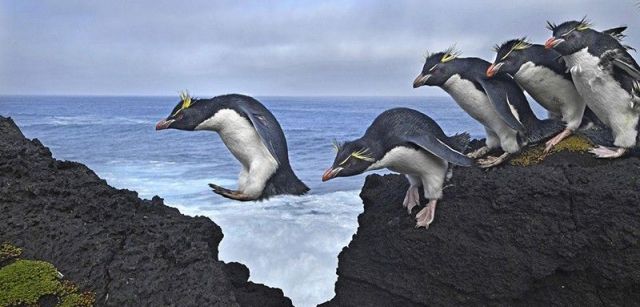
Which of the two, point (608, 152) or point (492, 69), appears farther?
point (608, 152)

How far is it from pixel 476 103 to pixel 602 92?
984mm

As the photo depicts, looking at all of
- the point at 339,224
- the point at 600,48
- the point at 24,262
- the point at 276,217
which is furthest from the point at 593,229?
the point at 276,217

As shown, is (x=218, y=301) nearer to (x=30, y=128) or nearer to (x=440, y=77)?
(x=440, y=77)

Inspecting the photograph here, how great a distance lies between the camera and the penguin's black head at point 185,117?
396cm

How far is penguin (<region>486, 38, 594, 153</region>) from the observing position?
489cm

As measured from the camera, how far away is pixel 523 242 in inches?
183

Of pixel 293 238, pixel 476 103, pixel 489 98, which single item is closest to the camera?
pixel 489 98

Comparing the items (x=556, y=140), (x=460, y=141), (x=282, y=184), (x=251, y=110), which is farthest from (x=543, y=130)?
(x=251, y=110)

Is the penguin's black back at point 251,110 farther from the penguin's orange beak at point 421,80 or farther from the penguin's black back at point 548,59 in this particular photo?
the penguin's black back at point 548,59

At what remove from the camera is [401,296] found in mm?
5086

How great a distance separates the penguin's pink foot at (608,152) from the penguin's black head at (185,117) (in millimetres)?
3364

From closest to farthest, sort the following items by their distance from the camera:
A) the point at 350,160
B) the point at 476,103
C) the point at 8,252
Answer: the point at 8,252 → the point at 350,160 → the point at 476,103

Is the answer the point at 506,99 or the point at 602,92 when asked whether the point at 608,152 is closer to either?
the point at 602,92

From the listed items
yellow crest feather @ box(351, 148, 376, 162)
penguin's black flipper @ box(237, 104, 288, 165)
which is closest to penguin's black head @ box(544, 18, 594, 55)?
yellow crest feather @ box(351, 148, 376, 162)
